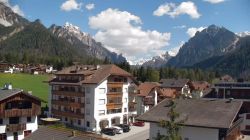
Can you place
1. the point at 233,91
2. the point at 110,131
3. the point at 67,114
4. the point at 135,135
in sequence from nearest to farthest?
the point at 135,135 → the point at 110,131 → the point at 67,114 → the point at 233,91

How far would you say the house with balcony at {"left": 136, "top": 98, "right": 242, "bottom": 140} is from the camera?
38.6 metres

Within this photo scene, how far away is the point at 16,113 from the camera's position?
51750 millimetres

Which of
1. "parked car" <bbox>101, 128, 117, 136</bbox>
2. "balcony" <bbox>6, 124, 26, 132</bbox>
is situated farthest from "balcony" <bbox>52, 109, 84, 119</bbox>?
"balcony" <bbox>6, 124, 26, 132</bbox>

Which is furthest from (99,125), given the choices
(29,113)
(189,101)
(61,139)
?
(61,139)

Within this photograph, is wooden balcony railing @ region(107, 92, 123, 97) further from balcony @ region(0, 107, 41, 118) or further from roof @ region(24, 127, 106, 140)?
roof @ region(24, 127, 106, 140)

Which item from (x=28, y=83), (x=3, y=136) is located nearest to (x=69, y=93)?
(x=3, y=136)

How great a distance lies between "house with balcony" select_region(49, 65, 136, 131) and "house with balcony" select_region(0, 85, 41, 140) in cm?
1852

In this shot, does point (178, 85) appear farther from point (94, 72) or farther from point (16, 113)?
point (16, 113)

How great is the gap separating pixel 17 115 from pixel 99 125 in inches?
886

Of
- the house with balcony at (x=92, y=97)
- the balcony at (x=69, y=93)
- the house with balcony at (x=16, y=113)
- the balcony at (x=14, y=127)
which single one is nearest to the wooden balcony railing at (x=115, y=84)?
the house with balcony at (x=92, y=97)

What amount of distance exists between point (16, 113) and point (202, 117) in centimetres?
2569

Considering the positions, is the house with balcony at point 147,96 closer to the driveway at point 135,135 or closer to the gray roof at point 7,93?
the driveway at point 135,135

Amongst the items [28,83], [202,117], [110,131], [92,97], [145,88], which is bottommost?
[110,131]

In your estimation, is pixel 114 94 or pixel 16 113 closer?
pixel 16 113
